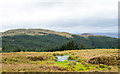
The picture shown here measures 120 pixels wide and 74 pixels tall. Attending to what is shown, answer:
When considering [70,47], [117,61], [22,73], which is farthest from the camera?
[70,47]

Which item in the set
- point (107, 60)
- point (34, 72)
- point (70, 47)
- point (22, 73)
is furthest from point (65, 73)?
point (70, 47)

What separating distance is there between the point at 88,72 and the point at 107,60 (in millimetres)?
7483

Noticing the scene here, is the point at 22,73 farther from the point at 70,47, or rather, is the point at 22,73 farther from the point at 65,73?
the point at 70,47

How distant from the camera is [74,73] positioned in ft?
51.3

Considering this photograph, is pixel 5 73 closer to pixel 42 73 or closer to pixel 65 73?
pixel 42 73

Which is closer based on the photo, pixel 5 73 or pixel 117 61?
pixel 5 73

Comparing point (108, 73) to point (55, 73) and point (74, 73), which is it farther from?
point (55, 73)

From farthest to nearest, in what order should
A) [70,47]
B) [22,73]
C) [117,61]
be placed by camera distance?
[70,47] < [117,61] < [22,73]

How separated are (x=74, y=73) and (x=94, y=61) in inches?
304

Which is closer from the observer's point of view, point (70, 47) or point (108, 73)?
point (108, 73)

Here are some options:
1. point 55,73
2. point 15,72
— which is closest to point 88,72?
point 55,73

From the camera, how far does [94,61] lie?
21.9 meters

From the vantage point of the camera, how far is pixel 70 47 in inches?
3027

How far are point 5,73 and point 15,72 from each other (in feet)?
4.20
